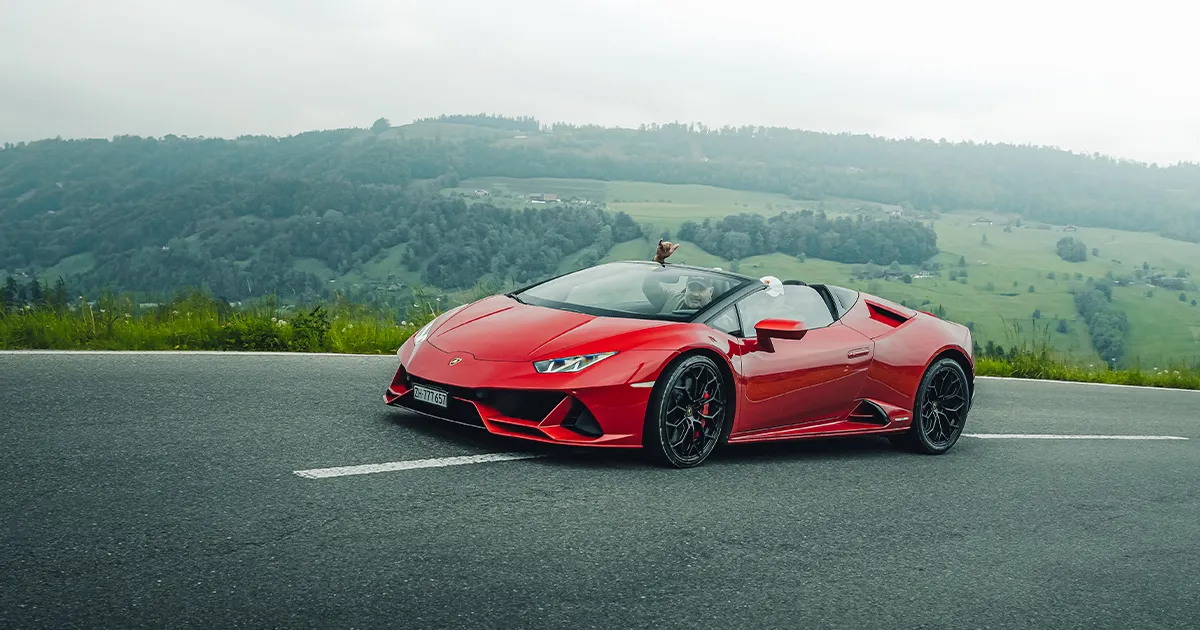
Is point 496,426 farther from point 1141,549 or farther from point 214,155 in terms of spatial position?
point 214,155

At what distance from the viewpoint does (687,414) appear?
6.16 meters

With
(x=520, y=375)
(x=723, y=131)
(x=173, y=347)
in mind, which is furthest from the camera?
(x=723, y=131)

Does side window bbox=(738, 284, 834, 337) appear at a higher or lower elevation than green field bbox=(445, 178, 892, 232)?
lower

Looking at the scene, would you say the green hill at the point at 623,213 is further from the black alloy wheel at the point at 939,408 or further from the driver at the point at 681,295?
the black alloy wheel at the point at 939,408

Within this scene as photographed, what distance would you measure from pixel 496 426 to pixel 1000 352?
45.8 ft

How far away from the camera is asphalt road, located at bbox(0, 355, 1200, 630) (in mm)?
3613

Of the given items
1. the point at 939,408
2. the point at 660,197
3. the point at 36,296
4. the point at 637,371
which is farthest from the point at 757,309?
the point at 660,197

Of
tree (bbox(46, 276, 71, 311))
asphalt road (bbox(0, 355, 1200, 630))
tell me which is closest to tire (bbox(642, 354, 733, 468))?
asphalt road (bbox(0, 355, 1200, 630))

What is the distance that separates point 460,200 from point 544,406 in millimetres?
70837

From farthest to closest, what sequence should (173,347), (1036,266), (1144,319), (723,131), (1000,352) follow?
(723,131), (1036,266), (1144,319), (1000,352), (173,347)

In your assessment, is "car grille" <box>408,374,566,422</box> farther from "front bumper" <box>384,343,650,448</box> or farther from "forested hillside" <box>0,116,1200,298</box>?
"forested hillside" <box>0,116,1200,298</box>

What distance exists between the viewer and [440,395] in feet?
20.0

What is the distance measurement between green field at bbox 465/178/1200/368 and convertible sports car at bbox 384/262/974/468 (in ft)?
127

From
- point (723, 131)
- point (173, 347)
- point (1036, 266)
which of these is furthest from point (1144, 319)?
point (173, 347)
